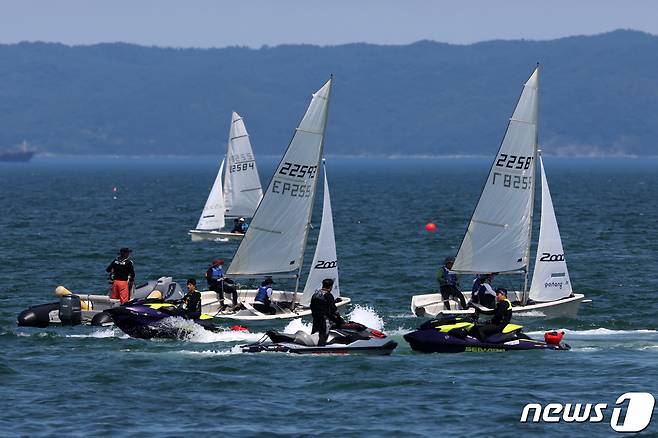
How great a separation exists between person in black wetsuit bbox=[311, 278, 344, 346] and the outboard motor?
8.12 metres

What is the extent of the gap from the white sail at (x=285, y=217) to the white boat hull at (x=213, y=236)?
27819 millimetres

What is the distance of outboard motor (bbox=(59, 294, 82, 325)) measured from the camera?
38.0 metres

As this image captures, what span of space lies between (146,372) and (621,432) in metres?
11.0

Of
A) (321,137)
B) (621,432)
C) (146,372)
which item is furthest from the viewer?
(321,137)

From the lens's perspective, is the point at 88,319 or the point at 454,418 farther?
the point at 88,319

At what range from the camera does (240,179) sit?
242ft

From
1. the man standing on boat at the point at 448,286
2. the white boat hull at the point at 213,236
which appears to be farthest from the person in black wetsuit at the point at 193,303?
the white boat hull at the point at 213,236

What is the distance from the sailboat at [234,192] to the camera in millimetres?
72500

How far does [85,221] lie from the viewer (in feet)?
293

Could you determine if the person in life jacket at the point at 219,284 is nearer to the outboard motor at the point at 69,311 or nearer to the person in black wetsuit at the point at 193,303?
the person in black wetsuit at the point at 193,303

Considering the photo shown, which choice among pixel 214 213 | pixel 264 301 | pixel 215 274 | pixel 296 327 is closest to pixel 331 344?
pixel 296 327

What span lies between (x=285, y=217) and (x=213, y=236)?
2982 centimetres

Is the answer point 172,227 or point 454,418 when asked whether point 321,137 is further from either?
point 172,227

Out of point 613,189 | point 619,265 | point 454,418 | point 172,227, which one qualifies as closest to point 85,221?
point 172,227
